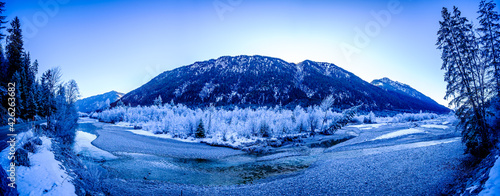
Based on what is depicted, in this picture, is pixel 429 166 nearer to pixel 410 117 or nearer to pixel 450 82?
pixel 450 82

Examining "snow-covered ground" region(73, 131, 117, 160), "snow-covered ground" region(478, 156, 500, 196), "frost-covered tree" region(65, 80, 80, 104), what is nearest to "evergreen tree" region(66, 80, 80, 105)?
"frost-covered tree" region(65, 80, 80, 104)

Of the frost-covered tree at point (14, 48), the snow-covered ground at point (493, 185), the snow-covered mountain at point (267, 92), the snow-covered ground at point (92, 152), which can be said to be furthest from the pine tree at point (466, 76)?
the snow-covered mountain at point (267, 92)

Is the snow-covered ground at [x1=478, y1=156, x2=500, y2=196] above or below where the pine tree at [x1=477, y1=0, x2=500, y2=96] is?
below

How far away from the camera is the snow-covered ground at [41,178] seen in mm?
5596

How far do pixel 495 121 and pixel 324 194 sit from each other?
12438 mm

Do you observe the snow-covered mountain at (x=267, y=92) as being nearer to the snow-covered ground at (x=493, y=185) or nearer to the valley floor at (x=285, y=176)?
the valley floor at (x=285, y=176)

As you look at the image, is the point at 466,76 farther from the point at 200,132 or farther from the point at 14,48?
the point at 14,48

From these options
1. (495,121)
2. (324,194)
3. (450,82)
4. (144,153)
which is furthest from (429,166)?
(144,153)

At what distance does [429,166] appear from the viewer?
12.3 m

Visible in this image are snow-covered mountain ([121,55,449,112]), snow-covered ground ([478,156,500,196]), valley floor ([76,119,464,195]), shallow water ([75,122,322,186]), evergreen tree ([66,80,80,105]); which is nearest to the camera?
snow-covered ground ([478,156,500,196])

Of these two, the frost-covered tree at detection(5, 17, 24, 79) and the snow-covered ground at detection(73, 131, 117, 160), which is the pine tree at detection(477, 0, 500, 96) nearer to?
the snow-covered ground at detection(73, 131, 117, 160)

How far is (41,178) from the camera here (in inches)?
244

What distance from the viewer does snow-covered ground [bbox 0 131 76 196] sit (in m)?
5.60

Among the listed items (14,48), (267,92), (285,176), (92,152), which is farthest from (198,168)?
(267,92)
